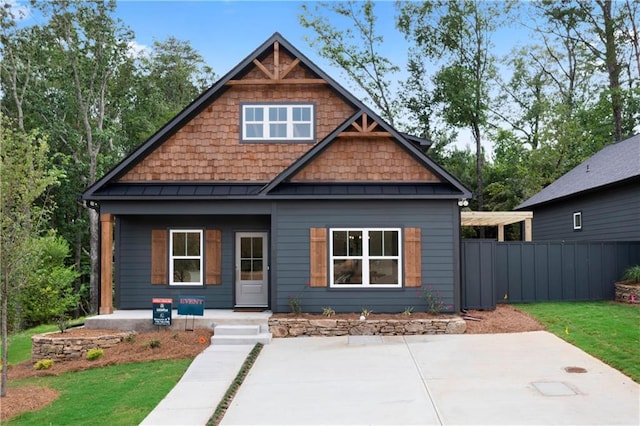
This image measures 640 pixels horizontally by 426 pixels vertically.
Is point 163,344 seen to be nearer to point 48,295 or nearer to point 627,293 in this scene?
point 48,295

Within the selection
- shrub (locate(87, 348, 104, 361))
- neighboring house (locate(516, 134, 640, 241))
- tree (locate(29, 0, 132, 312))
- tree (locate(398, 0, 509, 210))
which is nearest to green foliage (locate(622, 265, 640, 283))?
neighboring house (locate(516, 134, 640, 241))

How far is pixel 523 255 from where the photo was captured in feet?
45.4

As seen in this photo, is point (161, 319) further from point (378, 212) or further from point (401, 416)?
point (401, 416)

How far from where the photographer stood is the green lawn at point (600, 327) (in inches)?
314

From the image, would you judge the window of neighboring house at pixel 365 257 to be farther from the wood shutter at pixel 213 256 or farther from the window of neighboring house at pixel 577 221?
the window of neighboring house at pixel 577 221

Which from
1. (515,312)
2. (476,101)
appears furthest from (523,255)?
(476,101)

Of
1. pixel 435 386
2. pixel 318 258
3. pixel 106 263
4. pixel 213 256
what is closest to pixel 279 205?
pixel 318 258

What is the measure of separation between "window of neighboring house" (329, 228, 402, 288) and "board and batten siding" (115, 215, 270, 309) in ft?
7.25

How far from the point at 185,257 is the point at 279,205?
290 cm

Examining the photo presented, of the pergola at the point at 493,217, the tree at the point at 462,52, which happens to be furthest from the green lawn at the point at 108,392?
the tree at the point at 462,52

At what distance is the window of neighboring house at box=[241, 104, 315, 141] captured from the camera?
42.2 ft

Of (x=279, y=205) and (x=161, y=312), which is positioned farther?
(x=279, y=205)

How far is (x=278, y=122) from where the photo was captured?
1291 cm

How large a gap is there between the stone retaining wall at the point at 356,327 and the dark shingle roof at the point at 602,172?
23.8 feet
